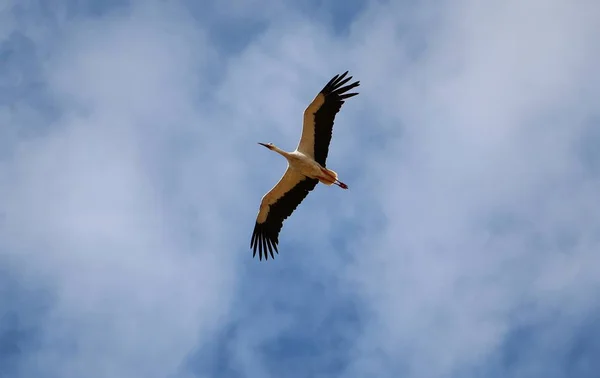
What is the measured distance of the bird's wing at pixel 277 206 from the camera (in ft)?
92.7

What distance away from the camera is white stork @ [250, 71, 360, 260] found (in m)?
27.0

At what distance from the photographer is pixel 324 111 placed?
88.7 feet

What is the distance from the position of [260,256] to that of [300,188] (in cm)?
251

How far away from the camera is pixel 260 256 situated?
29234 mm

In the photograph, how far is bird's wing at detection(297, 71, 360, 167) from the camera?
26984mm

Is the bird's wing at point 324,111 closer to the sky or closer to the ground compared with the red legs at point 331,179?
closer to the sky

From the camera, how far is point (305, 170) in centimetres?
2769

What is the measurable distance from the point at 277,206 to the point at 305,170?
1.78 meters

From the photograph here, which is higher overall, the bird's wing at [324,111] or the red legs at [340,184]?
the bird's wing at [324,111]

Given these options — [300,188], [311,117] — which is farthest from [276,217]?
[311,117]

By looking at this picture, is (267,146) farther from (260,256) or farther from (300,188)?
(260,256)

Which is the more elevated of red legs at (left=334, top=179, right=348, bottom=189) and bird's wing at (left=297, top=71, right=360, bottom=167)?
bird's wing at (left=297, top=71, right=360, bottom=167)

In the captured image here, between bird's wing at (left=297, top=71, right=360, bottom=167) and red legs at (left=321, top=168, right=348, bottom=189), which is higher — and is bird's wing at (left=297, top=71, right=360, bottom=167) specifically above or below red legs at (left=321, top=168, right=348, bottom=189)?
above

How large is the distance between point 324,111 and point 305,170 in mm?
1822
